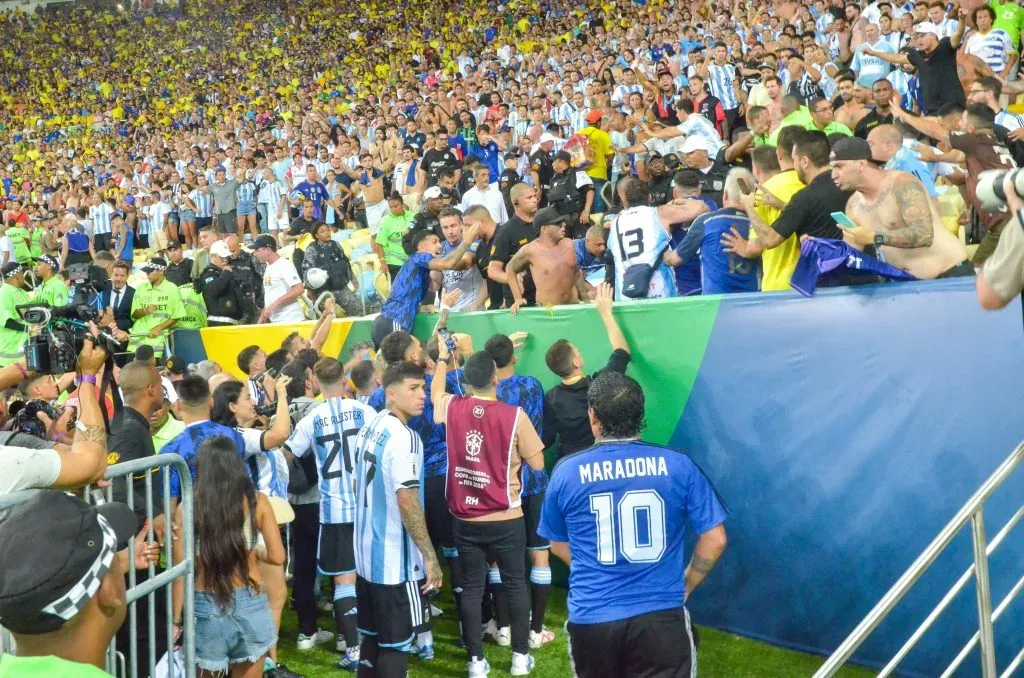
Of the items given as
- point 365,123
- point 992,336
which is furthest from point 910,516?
point 365,123

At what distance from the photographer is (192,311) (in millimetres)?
12500

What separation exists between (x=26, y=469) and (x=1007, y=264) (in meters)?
2.76

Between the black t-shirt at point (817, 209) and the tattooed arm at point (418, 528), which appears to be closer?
the tattooed arm at point (418, 528)

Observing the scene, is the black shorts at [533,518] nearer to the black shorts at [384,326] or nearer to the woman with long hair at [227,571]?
the woman with long hair at [227,571]

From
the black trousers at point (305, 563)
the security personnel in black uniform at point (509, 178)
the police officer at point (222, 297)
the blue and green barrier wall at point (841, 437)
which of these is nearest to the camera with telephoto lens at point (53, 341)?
the black trousers at point (305, 563)

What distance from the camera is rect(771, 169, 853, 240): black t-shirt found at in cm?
557

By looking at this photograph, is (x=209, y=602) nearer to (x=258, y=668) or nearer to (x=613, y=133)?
(x=258, y=668)

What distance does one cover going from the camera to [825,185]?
5.61 m

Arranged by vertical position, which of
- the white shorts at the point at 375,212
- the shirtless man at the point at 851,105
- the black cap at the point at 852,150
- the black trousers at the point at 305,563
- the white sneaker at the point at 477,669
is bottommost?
the white sneaker at the point at 477,669

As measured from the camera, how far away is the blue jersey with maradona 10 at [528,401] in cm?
623

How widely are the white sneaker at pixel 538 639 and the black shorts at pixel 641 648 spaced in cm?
244

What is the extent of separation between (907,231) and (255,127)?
22.6 m

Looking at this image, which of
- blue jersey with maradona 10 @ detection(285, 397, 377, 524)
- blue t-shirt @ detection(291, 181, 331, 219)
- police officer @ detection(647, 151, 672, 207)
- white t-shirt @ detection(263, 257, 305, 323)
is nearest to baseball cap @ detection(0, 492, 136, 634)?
blue jersey with maradona 10 @ detection(285, 397, 377, 524)

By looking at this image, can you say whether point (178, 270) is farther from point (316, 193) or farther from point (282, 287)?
point (316, 193)
